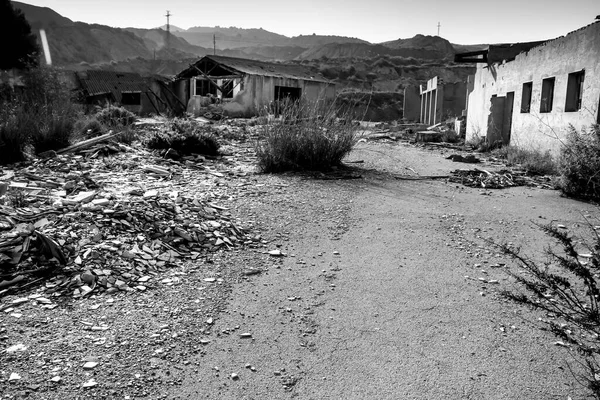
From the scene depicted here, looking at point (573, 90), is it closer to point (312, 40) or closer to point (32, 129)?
point (32, 129)

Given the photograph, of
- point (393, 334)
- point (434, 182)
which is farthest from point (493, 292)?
point (434, 182)

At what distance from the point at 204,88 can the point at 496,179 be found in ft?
87.5

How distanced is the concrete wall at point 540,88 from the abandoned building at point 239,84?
12.5 meters

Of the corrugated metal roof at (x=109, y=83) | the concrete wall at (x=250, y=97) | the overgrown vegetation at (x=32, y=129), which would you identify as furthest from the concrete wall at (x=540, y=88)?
the corrugated metal roof at (x=109, y=83)

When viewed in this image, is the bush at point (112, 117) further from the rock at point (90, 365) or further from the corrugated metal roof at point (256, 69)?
the rock at point (90, 365)

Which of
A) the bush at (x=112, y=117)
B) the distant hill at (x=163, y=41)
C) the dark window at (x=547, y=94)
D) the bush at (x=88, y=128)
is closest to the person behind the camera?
the dark window at (x=547, y=94)

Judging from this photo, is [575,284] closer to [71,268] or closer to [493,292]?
[493,292]

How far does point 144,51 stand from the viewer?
93.1 meters

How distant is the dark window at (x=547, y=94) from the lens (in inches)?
451

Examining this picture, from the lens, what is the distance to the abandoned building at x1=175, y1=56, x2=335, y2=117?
92.3 feet

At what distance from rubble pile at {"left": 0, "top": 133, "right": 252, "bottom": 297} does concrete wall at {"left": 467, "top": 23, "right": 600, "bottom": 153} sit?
763cm

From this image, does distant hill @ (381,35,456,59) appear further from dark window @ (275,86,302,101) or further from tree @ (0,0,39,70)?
tree @ (0,0,39,70)

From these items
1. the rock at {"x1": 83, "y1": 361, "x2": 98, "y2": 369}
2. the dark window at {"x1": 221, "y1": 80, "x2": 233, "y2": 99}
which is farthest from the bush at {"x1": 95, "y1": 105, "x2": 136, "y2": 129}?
the rock at {"x1": 83, "y1": 361, "x2": 98, "y2": 369}

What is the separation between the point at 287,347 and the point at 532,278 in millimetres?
2439
